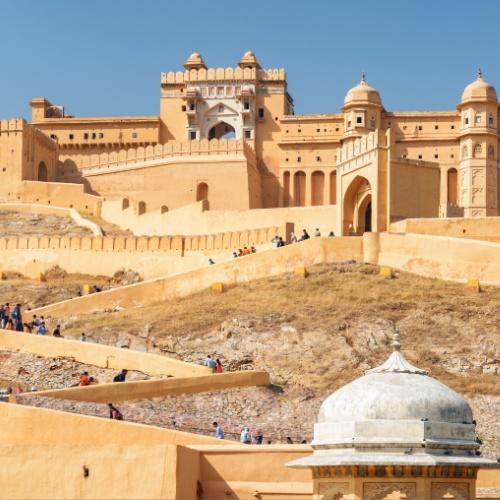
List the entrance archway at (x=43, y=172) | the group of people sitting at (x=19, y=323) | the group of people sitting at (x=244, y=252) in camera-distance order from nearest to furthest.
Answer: the group of people sitting at (x=19, y=323) → the group of people sitting at (x=244, y=252) → the entrance archway at (x=43, y=172)

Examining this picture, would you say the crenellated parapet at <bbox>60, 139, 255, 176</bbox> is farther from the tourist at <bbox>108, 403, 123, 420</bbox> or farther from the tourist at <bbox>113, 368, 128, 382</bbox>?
the tourist at <bbox>108, 403, 123, 420</bbox>

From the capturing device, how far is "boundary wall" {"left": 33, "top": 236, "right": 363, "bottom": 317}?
3731cm

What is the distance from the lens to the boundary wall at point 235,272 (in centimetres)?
3731

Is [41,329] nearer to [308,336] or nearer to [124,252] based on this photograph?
[308,336]

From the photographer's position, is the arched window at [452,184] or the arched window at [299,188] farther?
the arched window at [299,188]

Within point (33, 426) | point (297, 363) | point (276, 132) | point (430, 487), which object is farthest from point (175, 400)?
point (276, 132)

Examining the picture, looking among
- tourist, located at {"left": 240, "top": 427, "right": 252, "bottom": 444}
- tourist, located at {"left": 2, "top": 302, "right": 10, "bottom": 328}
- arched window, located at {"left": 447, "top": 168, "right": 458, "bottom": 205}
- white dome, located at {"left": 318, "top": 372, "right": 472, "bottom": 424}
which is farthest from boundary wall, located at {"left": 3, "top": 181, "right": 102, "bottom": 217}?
white dome, located at {"left": 318, "top": 372, "right": 472, "bottom": 424}

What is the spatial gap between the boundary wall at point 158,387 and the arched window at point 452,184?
25404mm

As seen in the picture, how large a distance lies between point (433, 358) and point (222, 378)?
4.91 m

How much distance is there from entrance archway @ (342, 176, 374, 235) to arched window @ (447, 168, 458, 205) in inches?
438

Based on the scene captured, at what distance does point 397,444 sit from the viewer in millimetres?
10305

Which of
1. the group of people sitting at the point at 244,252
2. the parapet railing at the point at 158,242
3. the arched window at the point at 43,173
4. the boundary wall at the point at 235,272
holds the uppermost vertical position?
the arched window at the point at 43,173

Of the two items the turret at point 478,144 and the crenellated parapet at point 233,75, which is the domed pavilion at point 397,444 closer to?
the turret at point 478,144

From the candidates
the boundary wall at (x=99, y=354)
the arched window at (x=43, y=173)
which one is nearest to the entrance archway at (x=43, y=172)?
the arched window at (x=43, y=173)
